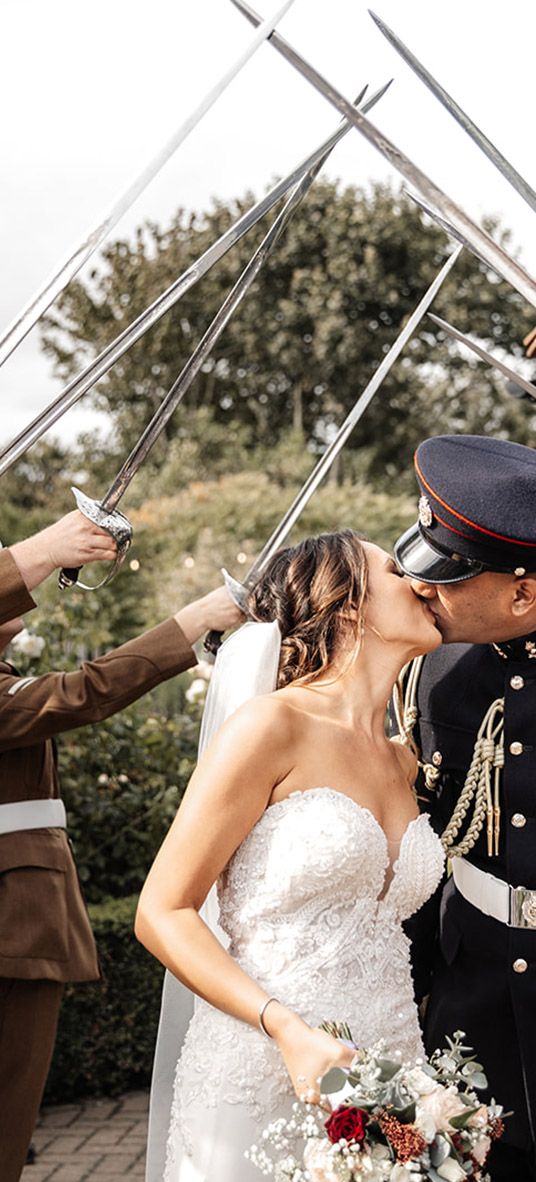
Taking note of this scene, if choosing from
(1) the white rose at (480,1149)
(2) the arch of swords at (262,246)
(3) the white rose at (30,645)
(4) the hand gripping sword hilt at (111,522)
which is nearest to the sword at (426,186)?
(2) the arch of swords at (262,246)

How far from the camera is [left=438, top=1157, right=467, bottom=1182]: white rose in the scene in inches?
70.7

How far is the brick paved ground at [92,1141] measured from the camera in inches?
196

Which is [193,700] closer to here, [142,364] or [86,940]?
[86,940]

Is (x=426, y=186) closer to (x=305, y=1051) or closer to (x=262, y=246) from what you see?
(x=262, y=246)

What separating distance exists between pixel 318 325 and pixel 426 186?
19564 millimetres

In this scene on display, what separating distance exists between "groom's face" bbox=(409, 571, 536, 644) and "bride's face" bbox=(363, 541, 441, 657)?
2cm

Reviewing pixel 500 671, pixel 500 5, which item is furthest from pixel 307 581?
pixel 500 5

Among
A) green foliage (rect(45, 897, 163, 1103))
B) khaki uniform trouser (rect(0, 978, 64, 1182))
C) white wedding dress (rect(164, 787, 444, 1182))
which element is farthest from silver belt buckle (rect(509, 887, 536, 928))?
green foliage (rect(45, 897, 163, 1103))

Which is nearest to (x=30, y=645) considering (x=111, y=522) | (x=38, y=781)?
(x=38, y=781)

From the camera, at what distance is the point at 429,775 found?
2771mm

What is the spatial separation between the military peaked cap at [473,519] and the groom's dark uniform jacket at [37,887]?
1323 millimetres

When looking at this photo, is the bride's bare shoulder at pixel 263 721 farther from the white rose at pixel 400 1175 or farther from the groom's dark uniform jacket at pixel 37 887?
the groom's dark uniform jacket at pixel 37 887

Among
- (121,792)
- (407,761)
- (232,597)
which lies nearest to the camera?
(407,761)

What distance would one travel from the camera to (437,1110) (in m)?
1.83
